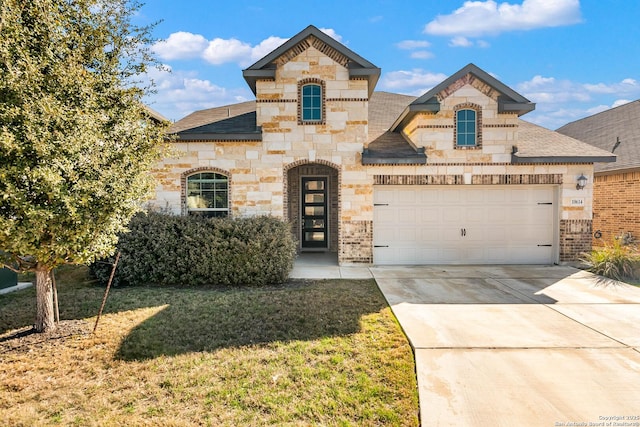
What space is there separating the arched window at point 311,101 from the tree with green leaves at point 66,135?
4.95 m

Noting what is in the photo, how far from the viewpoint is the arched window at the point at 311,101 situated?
10125 mm

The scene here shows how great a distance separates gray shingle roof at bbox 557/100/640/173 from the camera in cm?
1183

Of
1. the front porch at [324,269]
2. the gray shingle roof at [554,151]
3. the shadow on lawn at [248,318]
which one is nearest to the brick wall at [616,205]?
the gray shingle roof at [554,151]

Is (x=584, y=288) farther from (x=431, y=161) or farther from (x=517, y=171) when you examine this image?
(x=431, y=161)

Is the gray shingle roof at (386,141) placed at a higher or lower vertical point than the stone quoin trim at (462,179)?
higher

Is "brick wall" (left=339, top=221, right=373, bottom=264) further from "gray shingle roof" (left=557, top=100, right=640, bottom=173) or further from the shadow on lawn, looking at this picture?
"gray shingle roof" (left=557, top=100, right=640, bottom=173)

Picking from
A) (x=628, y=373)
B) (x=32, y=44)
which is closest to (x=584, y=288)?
(x=628, y=373)

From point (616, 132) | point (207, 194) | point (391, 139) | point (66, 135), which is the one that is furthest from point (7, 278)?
point (616, 132)

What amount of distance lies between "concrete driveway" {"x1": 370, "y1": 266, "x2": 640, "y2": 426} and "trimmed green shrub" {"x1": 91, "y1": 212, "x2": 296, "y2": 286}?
2.78 metres

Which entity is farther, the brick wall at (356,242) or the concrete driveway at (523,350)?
the brick wall at (356,242)

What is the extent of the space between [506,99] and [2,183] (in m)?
11.2

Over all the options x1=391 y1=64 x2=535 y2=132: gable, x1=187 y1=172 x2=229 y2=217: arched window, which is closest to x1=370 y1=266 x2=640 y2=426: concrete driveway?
x1=391 y1=64 x2=535 y2=132: gable

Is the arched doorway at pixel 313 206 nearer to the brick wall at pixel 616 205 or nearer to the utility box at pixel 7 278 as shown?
the utility box at pixel 7 278

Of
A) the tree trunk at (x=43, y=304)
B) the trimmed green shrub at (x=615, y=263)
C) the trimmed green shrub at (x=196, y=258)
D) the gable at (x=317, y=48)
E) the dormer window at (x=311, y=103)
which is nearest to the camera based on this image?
the tree trunk at (x=43, y=304)
